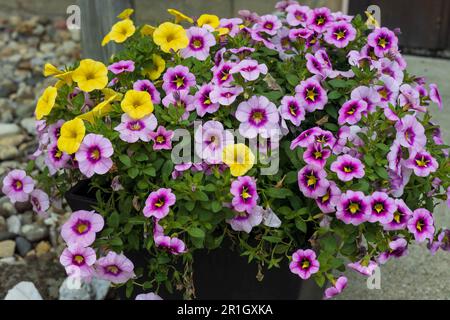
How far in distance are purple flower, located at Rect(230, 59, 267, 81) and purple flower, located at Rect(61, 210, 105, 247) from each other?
52cm

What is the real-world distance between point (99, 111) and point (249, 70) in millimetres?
411

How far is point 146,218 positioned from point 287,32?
822 mm

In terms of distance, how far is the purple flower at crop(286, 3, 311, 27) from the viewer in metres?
1.99

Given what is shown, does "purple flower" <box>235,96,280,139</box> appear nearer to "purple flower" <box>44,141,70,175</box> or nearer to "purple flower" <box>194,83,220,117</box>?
"purple flower" <box>194,83,220,117</box>

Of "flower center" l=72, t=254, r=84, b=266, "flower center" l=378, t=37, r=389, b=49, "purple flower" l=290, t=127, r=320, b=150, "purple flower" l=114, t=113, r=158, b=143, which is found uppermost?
"flower center" l=378, t=37, r=389, b=49

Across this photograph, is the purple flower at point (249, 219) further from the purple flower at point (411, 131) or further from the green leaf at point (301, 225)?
the purple flower at point (411, 131)

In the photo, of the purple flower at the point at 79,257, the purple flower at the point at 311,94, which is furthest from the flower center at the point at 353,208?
the purple flower at the point at 79,257

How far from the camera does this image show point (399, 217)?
5.09ft

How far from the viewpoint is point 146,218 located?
5.28 feet

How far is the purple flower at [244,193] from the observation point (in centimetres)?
149

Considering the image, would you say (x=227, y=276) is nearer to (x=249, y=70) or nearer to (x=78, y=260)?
(x=78, y=260)

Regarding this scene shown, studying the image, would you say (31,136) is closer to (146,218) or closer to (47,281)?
(47,281)

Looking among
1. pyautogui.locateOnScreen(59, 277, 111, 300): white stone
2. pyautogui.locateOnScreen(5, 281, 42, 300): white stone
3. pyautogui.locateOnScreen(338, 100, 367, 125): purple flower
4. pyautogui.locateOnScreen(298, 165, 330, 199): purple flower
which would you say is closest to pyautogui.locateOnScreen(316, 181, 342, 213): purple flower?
pyautogui.locateOnScreen(298, 165, 330, 199): purple flower

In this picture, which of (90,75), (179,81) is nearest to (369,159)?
(179,81)
